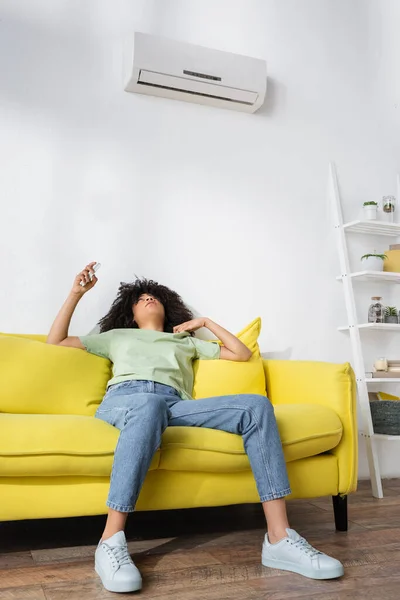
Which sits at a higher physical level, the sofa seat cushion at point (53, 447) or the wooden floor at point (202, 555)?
the sofa seat cushion at point (53, 447)

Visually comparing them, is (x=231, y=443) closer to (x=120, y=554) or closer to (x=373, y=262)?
(x=120, y=554)

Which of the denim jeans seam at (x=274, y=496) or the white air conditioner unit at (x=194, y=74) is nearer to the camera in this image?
the denim jeans seam at (x=274, y=496)

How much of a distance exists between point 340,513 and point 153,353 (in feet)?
2.94

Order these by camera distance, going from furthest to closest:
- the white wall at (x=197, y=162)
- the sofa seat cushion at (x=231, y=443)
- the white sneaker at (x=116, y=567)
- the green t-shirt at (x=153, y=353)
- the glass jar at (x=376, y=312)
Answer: the glass jar at (x=376, y=312), the white wall at (x=197, y=162), the green t-shirt at (x=153, y=353), the sofa seat cushion at (x=231, y=443), the white sneaker at (x=116, y=567)

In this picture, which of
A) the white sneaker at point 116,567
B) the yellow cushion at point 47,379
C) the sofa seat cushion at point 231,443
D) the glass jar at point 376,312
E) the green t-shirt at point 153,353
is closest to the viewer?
Result: the white sneaker at point 116,567

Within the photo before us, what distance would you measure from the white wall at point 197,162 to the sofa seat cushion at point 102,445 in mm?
1013

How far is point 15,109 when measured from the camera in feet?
9.32

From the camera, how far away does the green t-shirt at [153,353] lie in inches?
91.7

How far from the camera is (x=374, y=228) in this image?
3467 mm

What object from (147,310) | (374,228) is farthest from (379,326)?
(147,310)

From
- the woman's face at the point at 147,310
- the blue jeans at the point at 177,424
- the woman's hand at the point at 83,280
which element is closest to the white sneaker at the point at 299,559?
the blue jeans at the point at 177,424

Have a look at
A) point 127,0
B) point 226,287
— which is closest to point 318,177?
point 226,287

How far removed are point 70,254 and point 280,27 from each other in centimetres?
175

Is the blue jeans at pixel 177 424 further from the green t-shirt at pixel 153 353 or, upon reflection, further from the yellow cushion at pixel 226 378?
the yellow cushion at pixel 226 378
